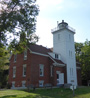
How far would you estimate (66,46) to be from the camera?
1134 inches

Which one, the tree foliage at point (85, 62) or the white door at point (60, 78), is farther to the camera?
the tree foliage at point (85, 62)

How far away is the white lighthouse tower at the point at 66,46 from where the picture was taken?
93.3 ft

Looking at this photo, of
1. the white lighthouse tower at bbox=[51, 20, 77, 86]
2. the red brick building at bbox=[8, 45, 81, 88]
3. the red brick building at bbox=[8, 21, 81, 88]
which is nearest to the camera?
the red brick building at bbox=[8, 45, 81, 88]

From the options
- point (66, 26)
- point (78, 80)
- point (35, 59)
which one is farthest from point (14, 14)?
point (78, 80)

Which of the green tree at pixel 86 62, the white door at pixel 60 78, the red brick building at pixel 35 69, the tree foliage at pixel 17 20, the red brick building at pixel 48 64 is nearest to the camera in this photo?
the tree foliage at pixel 17 20

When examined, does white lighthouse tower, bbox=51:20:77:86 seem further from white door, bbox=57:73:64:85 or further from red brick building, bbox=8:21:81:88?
white door, bbox=57:73:64:85

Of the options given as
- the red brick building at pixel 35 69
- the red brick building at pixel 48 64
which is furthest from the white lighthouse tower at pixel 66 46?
the red brick building at pixel 35 69

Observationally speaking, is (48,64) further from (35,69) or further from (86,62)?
(86,62)

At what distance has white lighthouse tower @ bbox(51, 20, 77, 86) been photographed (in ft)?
93.3

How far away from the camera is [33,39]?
19906 millimetres

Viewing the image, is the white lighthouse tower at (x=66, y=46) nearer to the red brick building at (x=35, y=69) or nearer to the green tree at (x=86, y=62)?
the red brick building at (x=35, y=69)

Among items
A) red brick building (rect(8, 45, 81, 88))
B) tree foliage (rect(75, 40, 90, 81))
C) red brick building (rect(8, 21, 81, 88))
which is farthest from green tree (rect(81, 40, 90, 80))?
red brick building (rect(8, 45, 81, 88))

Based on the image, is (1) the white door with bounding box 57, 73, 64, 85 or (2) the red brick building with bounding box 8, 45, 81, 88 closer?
(2) the red brick building with bounding box 8, 45, 81, 88

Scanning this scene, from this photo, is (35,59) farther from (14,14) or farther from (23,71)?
(14,14)
